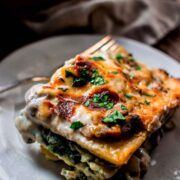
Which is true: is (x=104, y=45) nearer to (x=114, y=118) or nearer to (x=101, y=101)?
(x=101, y=101)

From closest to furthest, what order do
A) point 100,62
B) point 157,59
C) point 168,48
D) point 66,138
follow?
point 66,138 < point 100,62 < point 157,59 < point 168,48

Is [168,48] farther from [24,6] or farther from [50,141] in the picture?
[50,141]

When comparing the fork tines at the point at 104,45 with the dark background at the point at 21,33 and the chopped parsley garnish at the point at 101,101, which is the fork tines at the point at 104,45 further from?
the chopped parsley garnish at the point at 101,101

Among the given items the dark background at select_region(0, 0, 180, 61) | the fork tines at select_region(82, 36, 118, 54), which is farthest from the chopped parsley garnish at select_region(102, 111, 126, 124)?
the dark background at select_region(0, 0, 180, 61)

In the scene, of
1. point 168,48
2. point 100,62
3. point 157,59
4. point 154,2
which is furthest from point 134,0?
point 100,62

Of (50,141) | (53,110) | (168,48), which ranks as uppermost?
(53,110)

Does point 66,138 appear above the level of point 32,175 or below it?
above

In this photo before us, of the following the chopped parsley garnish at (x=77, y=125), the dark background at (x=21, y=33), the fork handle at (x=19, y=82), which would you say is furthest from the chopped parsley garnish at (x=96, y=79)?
the dark background at (x=21, y=33)

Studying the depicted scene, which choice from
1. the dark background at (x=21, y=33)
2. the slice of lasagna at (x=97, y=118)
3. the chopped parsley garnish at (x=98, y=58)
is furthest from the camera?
the dark background at (x=21, y=33)
